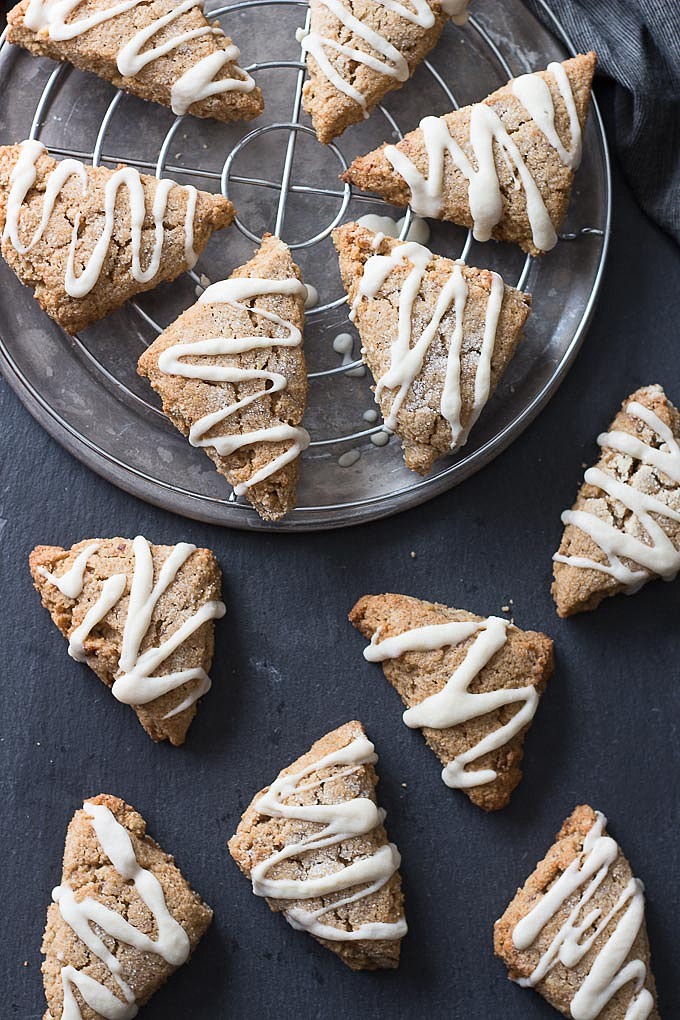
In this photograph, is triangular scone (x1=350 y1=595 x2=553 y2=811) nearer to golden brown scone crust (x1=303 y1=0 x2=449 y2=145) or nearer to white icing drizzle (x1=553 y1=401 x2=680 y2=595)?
white icing drizzle (x1=553 y1=401 x2=680 y2=595)

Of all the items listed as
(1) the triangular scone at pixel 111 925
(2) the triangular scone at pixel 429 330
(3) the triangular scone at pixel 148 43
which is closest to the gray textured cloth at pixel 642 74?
(2) the triangular scone at pixel 429 330

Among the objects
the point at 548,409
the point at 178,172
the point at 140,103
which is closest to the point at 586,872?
the point at 548,409

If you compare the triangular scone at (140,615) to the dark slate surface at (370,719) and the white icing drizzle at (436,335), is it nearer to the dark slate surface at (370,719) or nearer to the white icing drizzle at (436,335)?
the dark slate surface at (370,719)

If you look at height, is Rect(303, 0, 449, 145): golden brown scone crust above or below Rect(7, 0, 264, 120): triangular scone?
below

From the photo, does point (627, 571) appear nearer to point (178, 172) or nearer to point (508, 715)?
point (508, 715)

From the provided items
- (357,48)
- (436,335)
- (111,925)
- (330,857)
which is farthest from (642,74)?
(111,925)

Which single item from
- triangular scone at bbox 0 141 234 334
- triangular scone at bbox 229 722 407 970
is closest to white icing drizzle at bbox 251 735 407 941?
triangular scone at bbox 229 722 407 970
